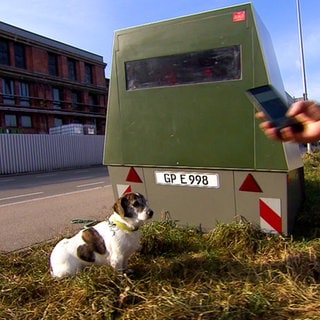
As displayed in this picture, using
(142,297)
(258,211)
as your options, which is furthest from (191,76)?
(142,297)

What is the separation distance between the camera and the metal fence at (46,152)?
23866 mm

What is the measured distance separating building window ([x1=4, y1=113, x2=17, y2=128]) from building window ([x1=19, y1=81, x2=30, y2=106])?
1514mm

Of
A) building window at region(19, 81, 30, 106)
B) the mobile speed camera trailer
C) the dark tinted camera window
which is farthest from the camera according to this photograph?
building window at region(19, 81, 30, 106)

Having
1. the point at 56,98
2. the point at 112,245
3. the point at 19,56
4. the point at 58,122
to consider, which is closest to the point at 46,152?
the point at 58,122

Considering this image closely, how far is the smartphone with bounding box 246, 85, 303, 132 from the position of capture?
6.14ft

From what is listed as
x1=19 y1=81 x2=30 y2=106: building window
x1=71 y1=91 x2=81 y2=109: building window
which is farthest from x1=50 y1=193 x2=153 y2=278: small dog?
x1=71 y1=91 x2=81 y2=109: building window

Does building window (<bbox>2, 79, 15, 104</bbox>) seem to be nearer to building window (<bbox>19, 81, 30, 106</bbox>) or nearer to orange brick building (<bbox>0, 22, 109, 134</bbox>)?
orange brick building (<bbox>0, 22, 109, 134</bbox>)

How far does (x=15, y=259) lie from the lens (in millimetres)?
4520

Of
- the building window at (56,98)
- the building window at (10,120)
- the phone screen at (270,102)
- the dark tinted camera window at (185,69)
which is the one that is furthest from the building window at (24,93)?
the phone screen at (270,102)

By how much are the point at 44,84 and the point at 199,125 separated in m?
35.2

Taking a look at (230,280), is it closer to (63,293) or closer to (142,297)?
(142,297)

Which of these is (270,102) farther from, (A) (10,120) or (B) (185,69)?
(A) (10,120)

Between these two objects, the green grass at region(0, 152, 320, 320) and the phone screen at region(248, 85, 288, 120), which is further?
the green grass at region(0, 152, 320, 320)

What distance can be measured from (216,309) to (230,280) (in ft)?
2.22
